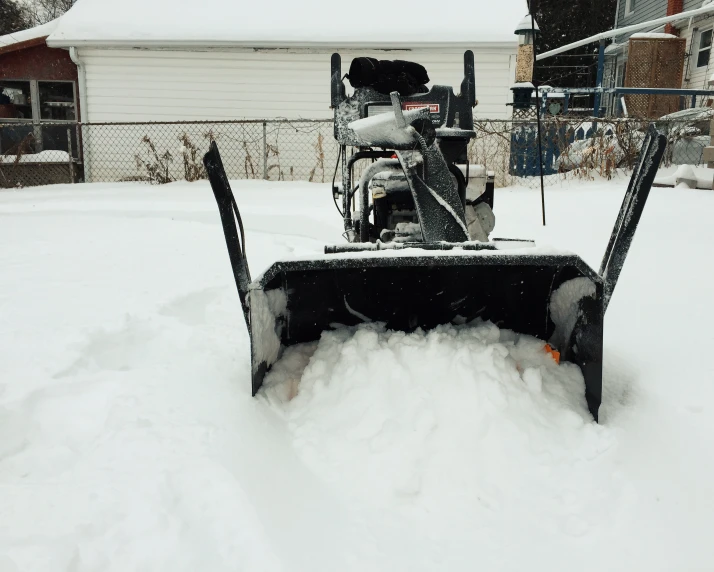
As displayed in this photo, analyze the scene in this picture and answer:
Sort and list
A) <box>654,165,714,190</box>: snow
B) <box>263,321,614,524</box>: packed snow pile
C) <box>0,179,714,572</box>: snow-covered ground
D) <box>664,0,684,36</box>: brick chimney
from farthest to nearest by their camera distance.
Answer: <box>664,0,684,36</box>: brick chimney
<box>654,165,714,190</box>: snow
<box>263,321,614,524</box>: packed snow pile
<box>0,179,714,572</box>: snow-covered ground

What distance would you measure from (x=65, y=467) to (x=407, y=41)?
1230 centimetres

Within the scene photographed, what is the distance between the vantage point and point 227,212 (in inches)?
93.1

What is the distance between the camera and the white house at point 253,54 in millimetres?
12906

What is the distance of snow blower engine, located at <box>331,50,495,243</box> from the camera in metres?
2.95

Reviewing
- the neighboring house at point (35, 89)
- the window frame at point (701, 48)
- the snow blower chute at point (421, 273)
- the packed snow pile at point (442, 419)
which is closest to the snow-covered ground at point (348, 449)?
the packed snow pile at point (442, 419)

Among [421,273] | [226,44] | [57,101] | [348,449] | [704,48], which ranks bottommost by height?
[348,449]

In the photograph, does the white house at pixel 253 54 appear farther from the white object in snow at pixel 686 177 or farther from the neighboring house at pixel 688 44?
the neighboring house at pixel 688 44

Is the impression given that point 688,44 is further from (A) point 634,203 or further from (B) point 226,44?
(A) point 634,203

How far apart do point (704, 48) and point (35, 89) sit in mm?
17851

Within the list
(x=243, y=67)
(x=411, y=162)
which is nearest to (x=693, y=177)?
(x=411, y=162)

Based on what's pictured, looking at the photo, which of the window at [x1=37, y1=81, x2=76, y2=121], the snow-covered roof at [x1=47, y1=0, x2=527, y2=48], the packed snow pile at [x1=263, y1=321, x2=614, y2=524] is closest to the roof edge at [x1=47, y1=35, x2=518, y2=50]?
the snow-covered roof at [x1=47, y1=0, x2=527, y2=48]

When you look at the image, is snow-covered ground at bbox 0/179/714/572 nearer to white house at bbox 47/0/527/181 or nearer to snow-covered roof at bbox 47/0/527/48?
white house at bbox 47/0/527/181

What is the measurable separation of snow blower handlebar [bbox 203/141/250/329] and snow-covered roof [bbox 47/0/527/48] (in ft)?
37.3

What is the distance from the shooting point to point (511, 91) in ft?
42.5
